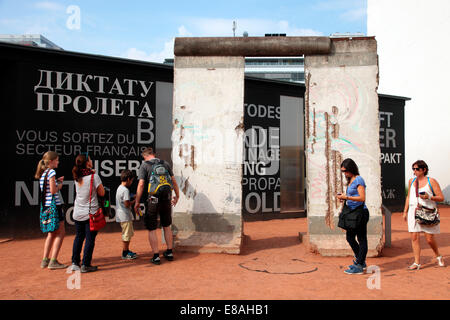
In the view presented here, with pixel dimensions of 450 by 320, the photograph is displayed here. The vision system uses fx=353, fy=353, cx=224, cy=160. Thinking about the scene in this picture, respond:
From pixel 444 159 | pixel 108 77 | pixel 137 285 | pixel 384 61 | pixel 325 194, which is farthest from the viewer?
pixel 384 61

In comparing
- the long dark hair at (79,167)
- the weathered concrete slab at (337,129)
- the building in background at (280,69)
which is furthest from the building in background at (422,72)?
the building in background at (280,69)

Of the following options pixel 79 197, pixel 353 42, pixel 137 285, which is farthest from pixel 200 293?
pixel 353 42

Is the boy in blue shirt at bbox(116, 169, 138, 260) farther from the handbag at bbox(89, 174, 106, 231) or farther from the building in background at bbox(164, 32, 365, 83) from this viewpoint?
the building in background at bbox(164, 32, 365, 83)

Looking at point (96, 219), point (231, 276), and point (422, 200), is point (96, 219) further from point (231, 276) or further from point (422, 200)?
point (422, 200)

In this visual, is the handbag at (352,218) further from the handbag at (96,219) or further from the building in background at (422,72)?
the building in background at (422,72)

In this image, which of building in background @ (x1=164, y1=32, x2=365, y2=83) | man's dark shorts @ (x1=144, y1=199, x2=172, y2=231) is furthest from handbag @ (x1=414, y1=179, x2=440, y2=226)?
building in background @ (x1=164, y1=32, x2=365, y2=83)

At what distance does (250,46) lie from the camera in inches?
263

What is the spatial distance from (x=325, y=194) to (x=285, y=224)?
4.51 meters

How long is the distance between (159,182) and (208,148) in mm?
1385

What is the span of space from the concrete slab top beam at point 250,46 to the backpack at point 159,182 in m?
2.41

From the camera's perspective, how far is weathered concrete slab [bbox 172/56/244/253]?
22.0 ft

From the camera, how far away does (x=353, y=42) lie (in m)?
6.72

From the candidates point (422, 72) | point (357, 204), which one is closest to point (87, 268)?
point (357, 204)
